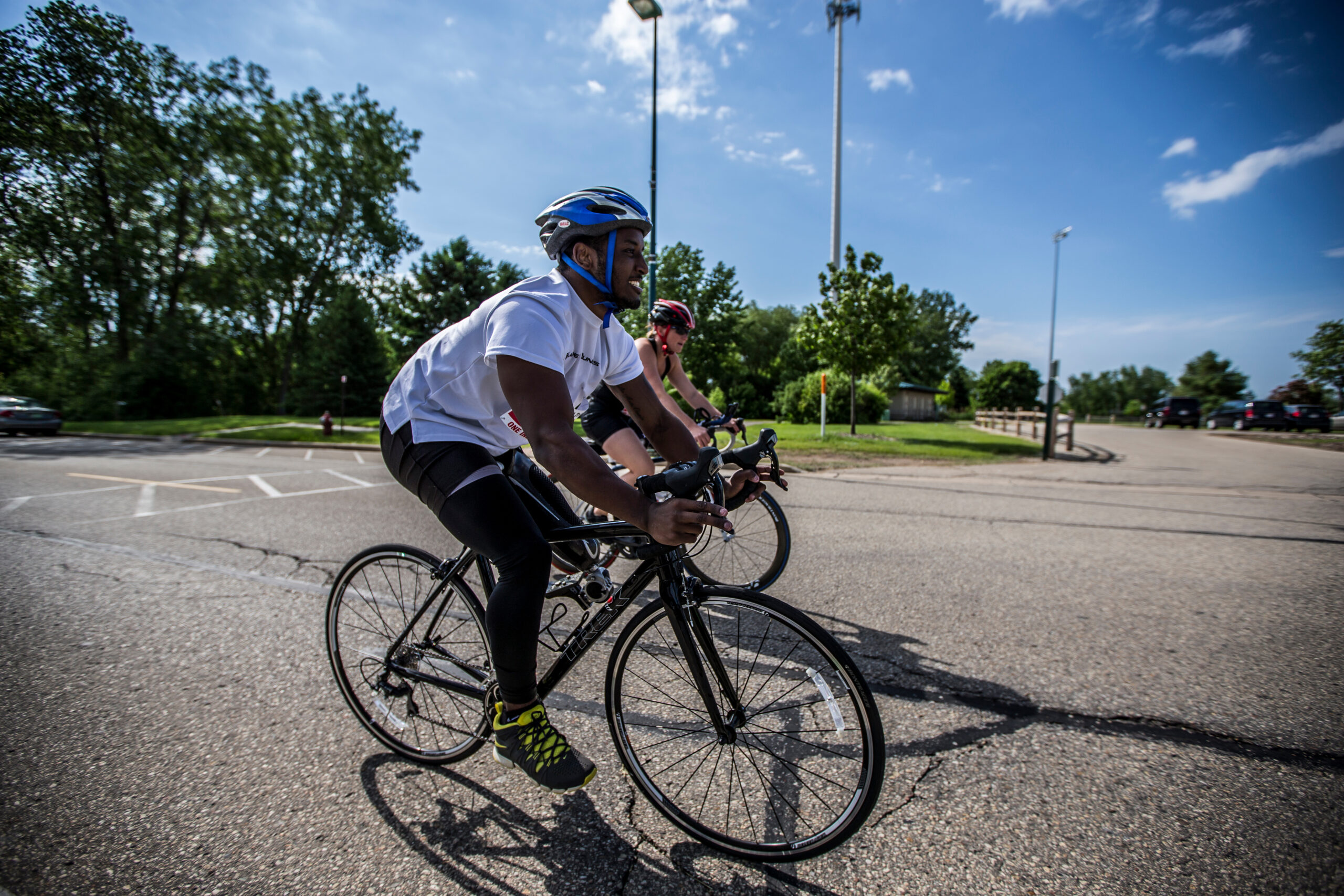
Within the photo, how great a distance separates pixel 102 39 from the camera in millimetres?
8023

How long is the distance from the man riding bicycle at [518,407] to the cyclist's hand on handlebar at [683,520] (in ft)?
0.83

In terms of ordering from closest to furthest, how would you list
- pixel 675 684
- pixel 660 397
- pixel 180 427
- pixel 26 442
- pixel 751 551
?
1. pixel 675 684
2. pixel 660 397
3. pixel 751 551
4. pixel 26 442
5. pixel 180 427

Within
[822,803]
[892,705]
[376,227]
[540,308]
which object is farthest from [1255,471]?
[376,227]

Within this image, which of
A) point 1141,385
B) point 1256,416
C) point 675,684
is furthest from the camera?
point 1141,385

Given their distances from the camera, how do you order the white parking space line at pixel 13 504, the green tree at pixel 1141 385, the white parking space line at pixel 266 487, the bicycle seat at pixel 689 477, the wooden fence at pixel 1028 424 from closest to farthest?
the bicycle seat at pixel 689 477 → the white parking space line at pixel 13 504 → the white parking space line at pixel 266 487 → the wooden fence at pixel 1028 424 → the green tree at pixel 1141 385

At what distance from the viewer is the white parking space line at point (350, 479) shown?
891cm

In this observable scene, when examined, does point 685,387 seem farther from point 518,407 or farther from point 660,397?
point 518,407

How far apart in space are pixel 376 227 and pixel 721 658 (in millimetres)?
44717

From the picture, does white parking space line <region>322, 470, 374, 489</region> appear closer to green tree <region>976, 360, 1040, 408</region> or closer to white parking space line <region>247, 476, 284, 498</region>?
Result: white parking space line <region>247, 476, 284, 498</region>

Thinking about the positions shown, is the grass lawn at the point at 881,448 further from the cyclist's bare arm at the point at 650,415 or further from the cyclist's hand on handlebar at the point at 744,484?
the cyclist's hand on handlebar at the point at 744,484

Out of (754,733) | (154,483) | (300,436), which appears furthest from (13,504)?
(300,436)

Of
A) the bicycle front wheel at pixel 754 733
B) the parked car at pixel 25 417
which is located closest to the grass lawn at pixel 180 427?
the parked car at pixel 25 417

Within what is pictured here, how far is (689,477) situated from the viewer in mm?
1480

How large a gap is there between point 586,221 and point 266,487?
9.18 metres
